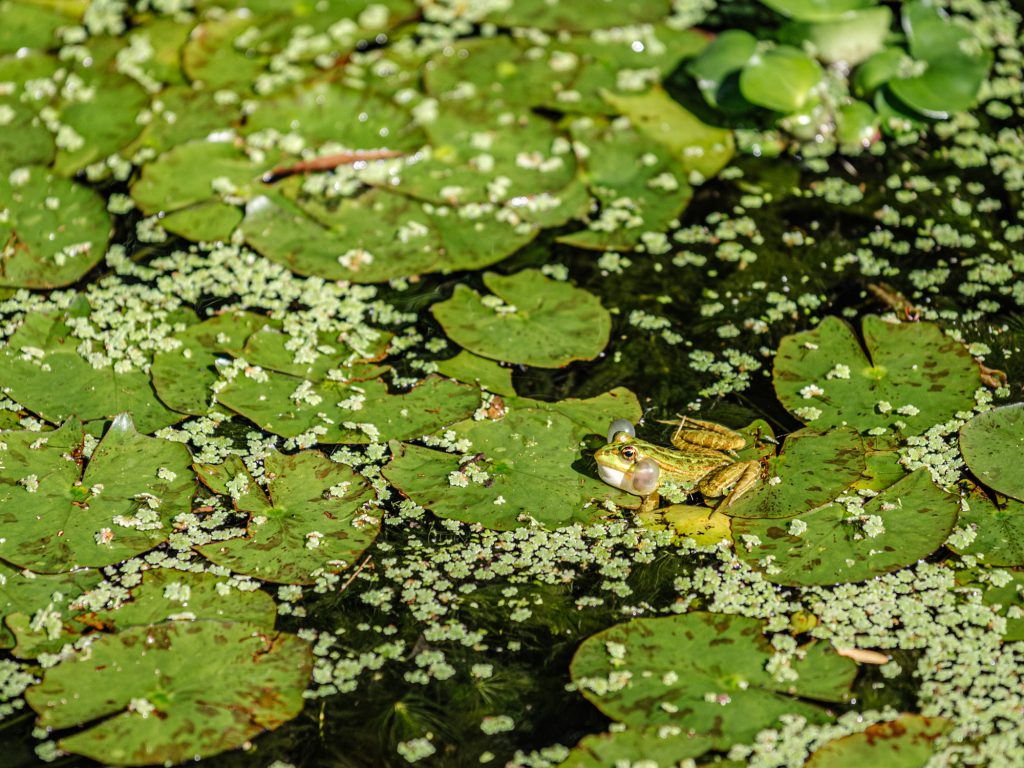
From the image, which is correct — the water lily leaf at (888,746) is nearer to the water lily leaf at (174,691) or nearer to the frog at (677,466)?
the frog at (677,466)

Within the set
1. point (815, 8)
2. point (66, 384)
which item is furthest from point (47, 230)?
point (815, 8)

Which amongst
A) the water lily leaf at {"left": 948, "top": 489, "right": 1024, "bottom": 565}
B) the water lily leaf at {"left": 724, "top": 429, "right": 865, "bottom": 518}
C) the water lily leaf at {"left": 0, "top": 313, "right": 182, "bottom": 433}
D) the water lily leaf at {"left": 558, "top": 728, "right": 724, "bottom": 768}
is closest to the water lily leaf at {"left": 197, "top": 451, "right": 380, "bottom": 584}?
the water lily leaf at {"left": 0, "top": 313, "right": 182, "bottom": 433}

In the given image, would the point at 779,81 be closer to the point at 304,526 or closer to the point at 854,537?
the point at 854,537

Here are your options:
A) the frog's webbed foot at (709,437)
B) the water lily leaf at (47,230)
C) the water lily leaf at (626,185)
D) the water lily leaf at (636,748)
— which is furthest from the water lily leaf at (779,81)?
the water lily leaf at (636,748)

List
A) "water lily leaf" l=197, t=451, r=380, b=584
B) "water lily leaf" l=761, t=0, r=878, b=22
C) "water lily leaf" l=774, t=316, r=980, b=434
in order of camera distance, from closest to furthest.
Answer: "water lily leaf" l=197, t=451, r=380, b=584, "water lily leaf" l=774, t=316, r=980, b=434, "water lily leaf" l=761, t=0, r=878, b=22

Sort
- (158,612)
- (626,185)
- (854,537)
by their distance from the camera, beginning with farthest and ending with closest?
(626,185), (854,537), (158,612)

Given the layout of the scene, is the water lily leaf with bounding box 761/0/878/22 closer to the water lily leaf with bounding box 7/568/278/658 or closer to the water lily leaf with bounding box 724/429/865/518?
the water lily leaf with bounding box 724/429/865/518
